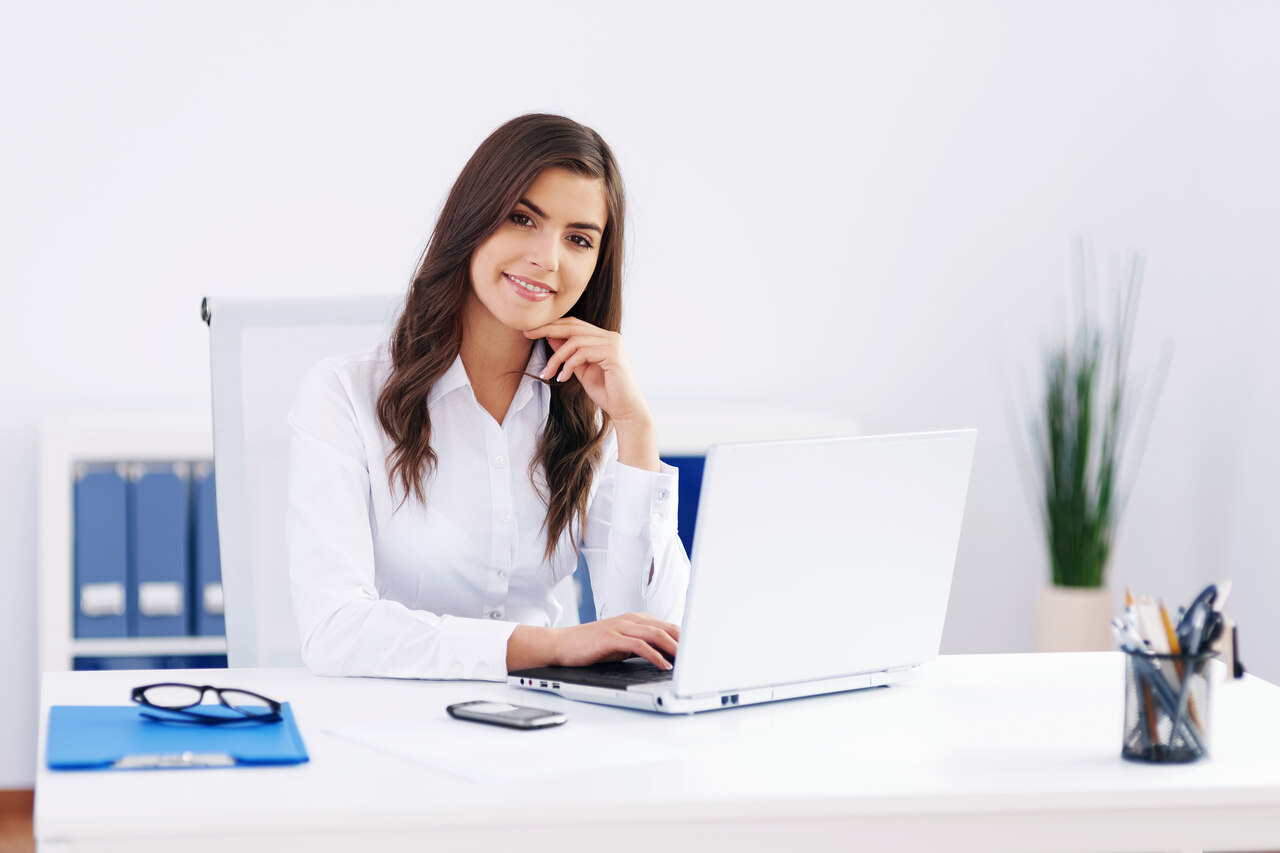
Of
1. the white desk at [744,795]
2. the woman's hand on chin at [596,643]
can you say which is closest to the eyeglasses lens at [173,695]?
the white desk at [744,795]

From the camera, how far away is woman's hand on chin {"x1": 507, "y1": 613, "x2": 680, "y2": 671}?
143cm

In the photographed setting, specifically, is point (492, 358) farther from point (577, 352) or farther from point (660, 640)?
point (660, 640)

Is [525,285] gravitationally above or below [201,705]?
above

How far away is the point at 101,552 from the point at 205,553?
0.21 metres

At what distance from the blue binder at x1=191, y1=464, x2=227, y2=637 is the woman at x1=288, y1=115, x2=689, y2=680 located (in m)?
1.18

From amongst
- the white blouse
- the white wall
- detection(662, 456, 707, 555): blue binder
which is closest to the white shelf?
the white wall

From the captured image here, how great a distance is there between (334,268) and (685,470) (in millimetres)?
986

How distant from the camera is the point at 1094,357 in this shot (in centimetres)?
340

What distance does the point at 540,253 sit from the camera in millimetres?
1806

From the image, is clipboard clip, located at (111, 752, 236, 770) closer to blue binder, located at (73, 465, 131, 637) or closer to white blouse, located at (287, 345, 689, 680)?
white blouse, located at (287, 345, 689, 680)

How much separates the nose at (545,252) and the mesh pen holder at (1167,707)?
3.05 feet

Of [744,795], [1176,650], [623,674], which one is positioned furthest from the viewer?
[623,674]

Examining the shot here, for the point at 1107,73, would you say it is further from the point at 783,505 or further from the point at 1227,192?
the point at 783,505

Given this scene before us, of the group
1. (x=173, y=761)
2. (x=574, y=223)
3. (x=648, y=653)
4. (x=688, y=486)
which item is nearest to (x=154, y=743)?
(x=173, y=761)
